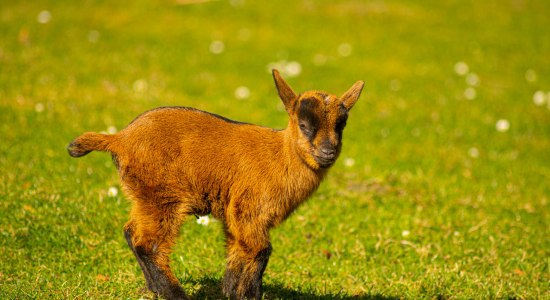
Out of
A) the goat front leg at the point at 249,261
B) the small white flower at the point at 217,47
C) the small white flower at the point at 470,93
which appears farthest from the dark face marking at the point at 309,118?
the small white flower at the point at 217,47

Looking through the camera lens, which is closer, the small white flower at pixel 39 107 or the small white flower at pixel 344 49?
the small white flower at pixel 39 107

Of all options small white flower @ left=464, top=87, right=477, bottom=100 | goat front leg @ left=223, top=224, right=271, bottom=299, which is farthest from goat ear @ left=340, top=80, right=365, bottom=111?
small white flower @ left=464, top=87, right=477, bottom=100

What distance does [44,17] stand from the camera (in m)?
15.0

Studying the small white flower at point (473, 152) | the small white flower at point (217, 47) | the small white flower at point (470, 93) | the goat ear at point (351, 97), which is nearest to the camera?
the goat ear at point (351, 97)

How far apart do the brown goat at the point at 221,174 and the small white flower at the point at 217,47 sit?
892cm

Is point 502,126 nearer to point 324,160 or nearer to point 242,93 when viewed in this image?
point 242,93

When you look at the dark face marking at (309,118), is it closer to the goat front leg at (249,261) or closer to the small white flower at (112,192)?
the goat front leg at (249,261)

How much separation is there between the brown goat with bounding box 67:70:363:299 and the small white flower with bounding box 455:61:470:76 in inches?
382

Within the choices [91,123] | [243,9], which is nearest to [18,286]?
[91,123]

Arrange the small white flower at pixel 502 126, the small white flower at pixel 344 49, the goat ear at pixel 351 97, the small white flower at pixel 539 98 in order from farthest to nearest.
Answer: the small white flower at pixel 344 49, the small white flower at pixel 539 98, the small white flower at pixel 502 126, the goat ear at pixel 351 97

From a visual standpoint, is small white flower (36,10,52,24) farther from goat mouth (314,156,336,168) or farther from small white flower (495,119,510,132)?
goat mouth (314,156,336,168)

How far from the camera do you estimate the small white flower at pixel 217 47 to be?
14312 millimetres

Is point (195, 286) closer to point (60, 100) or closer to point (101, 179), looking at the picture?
point (101, 179)

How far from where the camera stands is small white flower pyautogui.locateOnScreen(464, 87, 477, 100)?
13.2 metres
